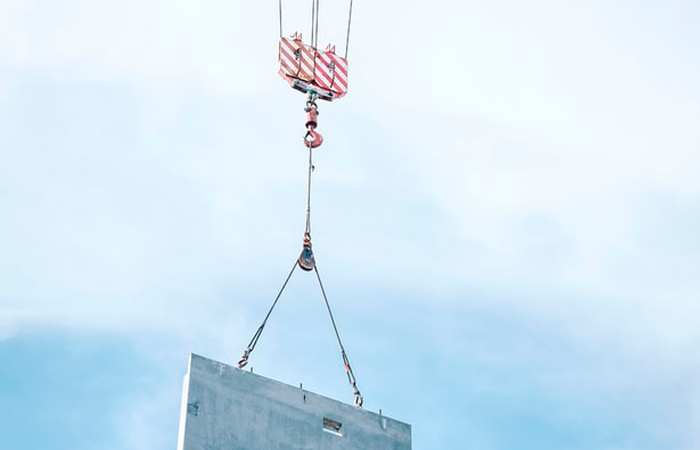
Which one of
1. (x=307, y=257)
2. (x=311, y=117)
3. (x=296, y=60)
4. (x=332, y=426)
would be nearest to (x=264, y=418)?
(x=332, y=426)

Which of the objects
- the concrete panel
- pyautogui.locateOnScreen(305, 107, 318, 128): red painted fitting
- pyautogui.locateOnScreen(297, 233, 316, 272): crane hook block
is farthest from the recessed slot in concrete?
pyautogui.locateOnScreen(305, 107, 318, 128): red painted fitting

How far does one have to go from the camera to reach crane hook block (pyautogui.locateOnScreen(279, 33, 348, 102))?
37312 millimetres

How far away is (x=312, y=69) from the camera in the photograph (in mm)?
37500

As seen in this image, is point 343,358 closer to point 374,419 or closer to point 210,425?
point 374,419

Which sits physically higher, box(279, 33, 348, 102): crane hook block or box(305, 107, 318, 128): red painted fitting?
box(279, 33, 348, 102): crane hook block

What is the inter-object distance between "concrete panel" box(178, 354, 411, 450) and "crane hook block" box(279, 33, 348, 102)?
7.60 metres

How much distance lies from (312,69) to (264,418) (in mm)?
8817

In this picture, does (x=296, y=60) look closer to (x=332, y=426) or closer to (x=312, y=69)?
(x=312, y=69)

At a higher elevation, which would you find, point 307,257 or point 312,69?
point 312,69

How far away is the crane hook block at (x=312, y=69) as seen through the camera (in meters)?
37.3

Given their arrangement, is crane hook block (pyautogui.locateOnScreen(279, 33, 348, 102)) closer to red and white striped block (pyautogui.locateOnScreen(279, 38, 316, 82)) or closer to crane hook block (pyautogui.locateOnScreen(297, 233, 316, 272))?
red and white striped block (pyautogui.locateOnScreen(279, 38, 316, 82))

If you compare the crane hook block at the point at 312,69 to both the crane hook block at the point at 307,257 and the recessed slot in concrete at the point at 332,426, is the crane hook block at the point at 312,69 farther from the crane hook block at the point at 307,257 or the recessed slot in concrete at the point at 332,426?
the recessed slot in concrete at the point at 332,426

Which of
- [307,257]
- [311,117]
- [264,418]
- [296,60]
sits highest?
[296,60]

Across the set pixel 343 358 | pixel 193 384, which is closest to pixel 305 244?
pixel 343 358
